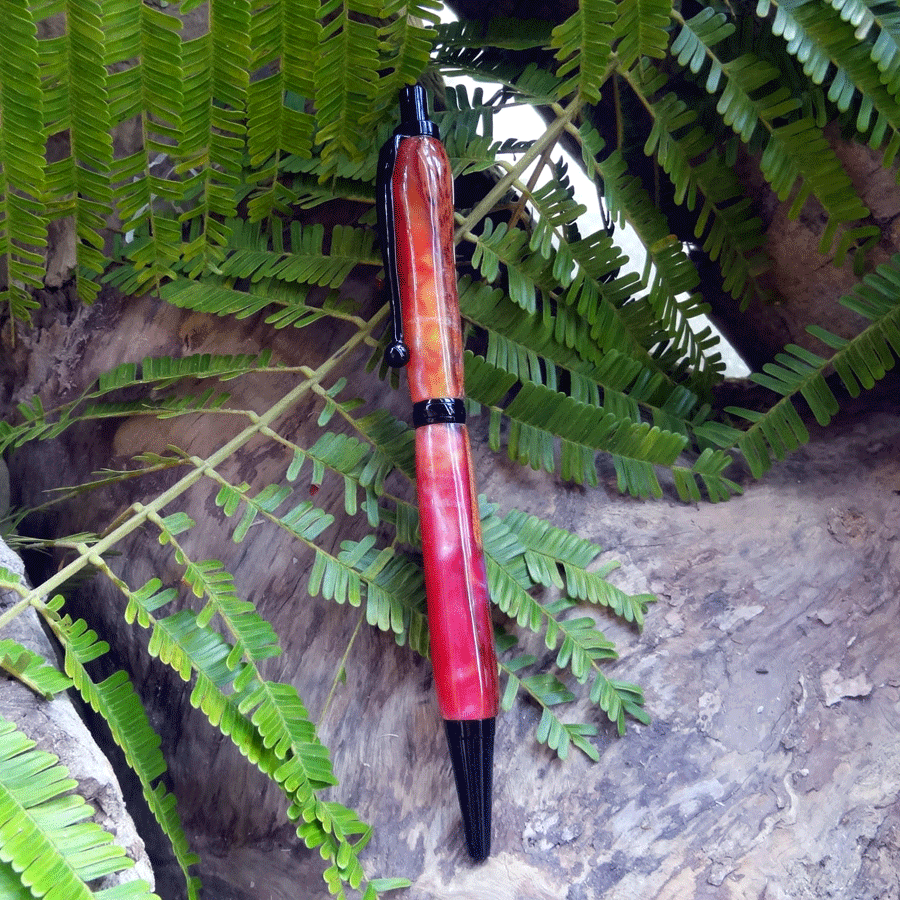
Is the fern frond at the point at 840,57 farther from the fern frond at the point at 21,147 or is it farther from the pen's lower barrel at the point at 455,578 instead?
the fern frond at the point at 21,147

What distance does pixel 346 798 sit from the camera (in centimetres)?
104

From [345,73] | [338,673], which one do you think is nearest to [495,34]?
[345,73]

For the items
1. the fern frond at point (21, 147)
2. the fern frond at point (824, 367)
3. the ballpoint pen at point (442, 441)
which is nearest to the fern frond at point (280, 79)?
the ballpoint pen at point (442, 441)

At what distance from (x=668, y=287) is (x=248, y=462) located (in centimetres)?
69

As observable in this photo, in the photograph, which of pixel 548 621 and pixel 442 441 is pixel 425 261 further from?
pixel 548 621

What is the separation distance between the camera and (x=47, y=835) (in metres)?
0.72

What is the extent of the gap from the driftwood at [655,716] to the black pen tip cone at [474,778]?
0.03 m

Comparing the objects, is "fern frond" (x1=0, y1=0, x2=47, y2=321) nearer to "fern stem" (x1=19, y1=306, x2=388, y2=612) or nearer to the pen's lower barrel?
"fern stem" (x1=19, y1=306, x2=388, y2=612)

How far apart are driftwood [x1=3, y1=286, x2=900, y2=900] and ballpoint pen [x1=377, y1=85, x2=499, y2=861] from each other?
0.34ft

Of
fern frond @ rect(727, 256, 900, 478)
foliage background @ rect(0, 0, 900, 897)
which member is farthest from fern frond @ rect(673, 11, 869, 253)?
fern frond @ rect(727, 256, 900, 478)

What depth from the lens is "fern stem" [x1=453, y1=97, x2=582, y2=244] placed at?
47.3 inches

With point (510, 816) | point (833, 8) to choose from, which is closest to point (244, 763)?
point (510, 816)

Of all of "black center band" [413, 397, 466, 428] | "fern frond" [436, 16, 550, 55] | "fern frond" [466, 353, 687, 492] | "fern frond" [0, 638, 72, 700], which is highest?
"fern frond" [436, 16, 550, 55]

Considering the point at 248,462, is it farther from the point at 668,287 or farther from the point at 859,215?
the point at 859,215
